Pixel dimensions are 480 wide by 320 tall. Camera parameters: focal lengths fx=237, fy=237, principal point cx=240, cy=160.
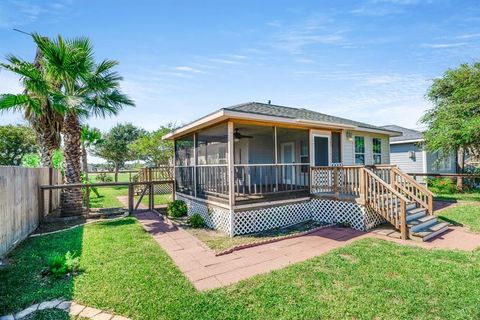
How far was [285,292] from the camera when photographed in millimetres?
3527

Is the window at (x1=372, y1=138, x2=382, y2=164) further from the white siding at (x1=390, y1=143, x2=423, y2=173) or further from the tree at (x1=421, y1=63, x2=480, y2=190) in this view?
the white siding at (x1=390, y1=143, x2=423, y2=173)

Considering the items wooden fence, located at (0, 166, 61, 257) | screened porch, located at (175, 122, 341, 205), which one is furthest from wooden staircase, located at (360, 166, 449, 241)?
wooden fence, located at (0, 166, 61, 257)

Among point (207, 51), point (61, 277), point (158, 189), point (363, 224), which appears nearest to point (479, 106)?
point (363, 224)

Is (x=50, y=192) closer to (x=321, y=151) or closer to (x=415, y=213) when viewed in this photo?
(x=321, y=151)

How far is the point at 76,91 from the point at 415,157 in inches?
835

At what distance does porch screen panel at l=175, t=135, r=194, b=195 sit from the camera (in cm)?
974

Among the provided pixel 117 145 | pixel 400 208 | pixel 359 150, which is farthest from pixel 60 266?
pixel 117 145

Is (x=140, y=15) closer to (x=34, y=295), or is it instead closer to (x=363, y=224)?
(x=34, y=295)

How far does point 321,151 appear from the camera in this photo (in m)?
9.32

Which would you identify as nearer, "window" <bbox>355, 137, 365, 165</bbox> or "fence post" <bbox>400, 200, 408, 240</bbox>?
"fence post" <bbox>400, 200, 408, 240</bbox>

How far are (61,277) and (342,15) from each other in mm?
10042

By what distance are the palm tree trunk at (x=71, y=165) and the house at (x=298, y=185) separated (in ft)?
12.9

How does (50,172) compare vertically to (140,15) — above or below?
below

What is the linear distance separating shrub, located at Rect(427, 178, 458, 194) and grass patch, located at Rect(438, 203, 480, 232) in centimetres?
460
